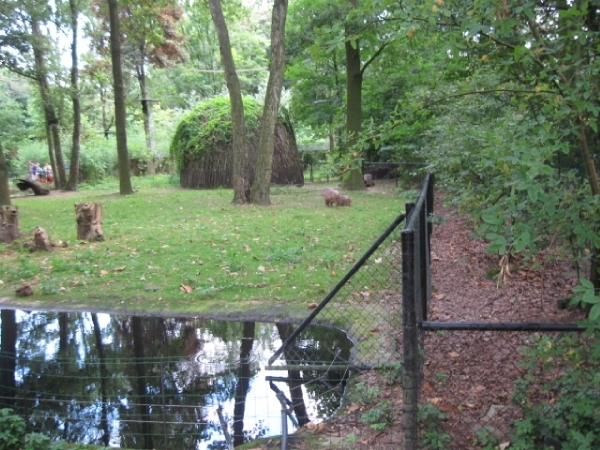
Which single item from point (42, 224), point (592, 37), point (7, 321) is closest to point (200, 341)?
point (7, 321)

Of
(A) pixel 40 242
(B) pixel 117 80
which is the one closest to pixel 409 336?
(A) pixel 40 242

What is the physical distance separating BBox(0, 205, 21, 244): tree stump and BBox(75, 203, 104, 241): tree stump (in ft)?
3.96

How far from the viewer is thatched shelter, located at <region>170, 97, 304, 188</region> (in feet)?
82.4

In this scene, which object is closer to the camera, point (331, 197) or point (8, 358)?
point (8, 358)

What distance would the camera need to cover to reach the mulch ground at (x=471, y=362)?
3.95m

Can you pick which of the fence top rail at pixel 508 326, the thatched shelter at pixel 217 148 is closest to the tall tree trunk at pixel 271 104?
the thatched shelter at pixel 217 148

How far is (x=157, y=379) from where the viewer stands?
5781mm

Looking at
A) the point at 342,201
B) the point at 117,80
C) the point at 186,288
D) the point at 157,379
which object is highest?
the point at 117,80

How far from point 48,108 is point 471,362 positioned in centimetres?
2464

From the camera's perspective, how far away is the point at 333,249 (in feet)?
33.4

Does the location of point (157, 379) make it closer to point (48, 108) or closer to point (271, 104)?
point (271, 104)

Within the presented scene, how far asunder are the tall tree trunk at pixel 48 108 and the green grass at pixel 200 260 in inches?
396

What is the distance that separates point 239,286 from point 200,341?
148cm

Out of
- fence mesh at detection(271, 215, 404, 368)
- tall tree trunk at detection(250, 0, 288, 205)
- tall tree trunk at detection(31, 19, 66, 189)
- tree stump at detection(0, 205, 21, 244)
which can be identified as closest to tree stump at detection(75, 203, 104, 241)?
tree stump at detection(0, 205, 21, 244)
